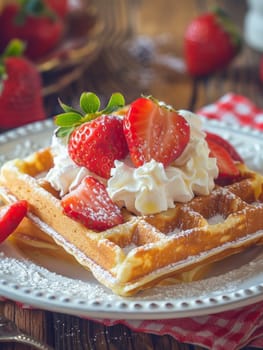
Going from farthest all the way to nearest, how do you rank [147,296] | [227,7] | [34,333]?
1. [227,7]
2. [34,333]
3. [147,296]

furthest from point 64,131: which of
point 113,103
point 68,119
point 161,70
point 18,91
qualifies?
point 161,70

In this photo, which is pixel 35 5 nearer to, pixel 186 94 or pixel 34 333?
pixel 186 94

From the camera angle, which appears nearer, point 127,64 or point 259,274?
point 259,274

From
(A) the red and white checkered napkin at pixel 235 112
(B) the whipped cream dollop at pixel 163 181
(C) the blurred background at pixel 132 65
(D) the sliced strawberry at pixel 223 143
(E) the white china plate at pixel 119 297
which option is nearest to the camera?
(E) the white china plate at pixel 119 297

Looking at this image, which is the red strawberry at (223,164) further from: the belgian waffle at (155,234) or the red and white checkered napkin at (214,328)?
the red and white checkered napkin at (214,328)

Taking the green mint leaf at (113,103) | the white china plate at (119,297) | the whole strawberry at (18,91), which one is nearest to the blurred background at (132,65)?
the whole strawberry at (18,91)

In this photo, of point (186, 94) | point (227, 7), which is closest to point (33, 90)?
point (186, 94)
